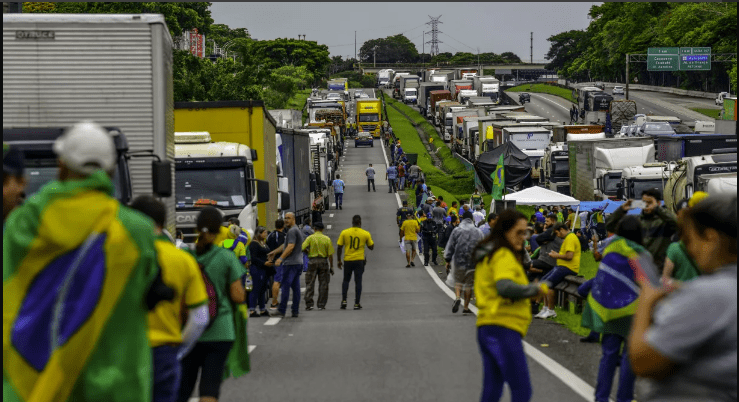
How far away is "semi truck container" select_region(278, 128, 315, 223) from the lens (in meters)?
31.8

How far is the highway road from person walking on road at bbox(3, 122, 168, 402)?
555 centimetres

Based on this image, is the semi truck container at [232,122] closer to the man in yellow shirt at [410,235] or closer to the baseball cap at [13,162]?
the man in yellow shirt at [410,235]

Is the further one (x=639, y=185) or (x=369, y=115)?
(x=369, y=115)

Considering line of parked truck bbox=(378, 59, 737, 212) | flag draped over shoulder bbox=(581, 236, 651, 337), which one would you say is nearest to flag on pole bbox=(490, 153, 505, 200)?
line of parked truck bbox=(378, 59, 737, 212)

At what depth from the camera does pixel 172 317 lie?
695cm

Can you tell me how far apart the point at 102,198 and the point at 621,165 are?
34.5 m

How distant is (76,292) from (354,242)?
15.8m

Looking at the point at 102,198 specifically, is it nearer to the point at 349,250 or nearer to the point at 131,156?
the point at 131,156

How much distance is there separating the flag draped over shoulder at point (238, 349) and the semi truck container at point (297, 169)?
22.4 m

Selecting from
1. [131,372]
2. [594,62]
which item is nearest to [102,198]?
[131,372]

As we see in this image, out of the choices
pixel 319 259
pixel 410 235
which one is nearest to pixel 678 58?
pixel 410 235

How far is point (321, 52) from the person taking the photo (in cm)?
18700

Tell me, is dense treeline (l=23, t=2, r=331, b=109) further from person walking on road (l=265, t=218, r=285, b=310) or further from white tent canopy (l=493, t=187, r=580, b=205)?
person walking on road (l=265, t=218, r=285, b=310)

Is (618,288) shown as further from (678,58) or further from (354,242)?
(678,58)
